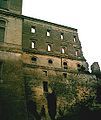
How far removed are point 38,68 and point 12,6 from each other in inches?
331

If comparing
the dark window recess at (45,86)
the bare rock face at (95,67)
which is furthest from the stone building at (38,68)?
the bare rock face at (95,67)

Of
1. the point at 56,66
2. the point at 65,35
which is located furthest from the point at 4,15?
the point at 65,35

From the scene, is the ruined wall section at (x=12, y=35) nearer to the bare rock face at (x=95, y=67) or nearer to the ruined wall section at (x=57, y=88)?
the ruined wall section at (x=57, y=88)

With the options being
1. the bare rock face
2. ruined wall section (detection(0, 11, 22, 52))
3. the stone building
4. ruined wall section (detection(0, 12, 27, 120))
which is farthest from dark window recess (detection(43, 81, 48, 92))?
the bare rock face

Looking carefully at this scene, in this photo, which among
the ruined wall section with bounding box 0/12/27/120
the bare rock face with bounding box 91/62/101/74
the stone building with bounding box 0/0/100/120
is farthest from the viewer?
the bare rock face with bounding box 91/62/101/74

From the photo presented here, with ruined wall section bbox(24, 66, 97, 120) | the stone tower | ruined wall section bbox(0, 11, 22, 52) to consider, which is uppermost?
the stone tower

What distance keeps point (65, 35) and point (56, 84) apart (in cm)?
935

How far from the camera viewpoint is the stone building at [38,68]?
72.1 feet

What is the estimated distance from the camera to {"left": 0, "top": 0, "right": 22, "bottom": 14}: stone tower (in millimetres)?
26641

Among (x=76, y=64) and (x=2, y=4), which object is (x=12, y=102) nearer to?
(x=2, y=4)

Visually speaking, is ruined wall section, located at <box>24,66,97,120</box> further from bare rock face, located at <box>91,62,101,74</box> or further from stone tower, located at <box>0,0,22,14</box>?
stone tower, located at <box>0,0,22,14</box>

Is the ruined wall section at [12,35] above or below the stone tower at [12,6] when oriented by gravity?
below

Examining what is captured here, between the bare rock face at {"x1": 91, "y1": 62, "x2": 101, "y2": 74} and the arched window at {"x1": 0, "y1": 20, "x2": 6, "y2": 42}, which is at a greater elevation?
the arched window at {"x1": 0, "y1": 20, "x2": 6, "y2": 42}

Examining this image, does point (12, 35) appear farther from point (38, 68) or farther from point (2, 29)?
point (38, 68)
